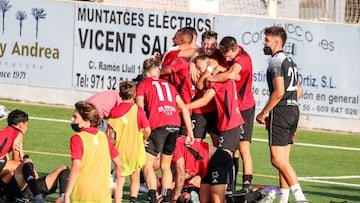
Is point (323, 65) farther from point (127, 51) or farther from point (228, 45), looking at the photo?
point (228, 45)

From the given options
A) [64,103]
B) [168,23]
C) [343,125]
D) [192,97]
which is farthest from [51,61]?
[192,97]

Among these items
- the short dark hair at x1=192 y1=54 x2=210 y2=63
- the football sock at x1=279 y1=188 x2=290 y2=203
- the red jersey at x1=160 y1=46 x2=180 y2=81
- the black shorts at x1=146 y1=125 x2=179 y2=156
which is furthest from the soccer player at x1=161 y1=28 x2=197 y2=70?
the football sock at x1=279 y1=188 x2=290 y2=203

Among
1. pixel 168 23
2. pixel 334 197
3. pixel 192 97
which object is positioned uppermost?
pixel 168 23

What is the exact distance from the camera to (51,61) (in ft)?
90.4

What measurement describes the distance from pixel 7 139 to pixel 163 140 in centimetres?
209

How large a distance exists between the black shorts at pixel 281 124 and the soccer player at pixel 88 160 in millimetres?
3806

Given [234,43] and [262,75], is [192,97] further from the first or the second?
[262,75]

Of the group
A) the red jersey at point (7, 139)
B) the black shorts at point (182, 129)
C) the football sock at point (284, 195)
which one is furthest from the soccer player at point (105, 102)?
the football sock at point (284, 195)

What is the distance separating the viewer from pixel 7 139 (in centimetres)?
1566

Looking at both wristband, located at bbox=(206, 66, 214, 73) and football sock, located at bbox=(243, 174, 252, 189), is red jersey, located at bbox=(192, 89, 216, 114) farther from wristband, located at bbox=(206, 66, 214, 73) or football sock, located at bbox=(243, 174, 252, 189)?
football sock, located at bbox=(243, 174, 252, 189)

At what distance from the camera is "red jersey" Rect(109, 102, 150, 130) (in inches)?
603

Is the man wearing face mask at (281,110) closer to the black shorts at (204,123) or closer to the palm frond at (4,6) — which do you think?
the black shorts at (204,123)

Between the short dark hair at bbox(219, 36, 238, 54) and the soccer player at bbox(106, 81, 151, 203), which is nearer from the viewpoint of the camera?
the soccer player at bbox(106, 81, 151, 203)

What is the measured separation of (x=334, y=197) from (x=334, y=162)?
4093 millimetres
